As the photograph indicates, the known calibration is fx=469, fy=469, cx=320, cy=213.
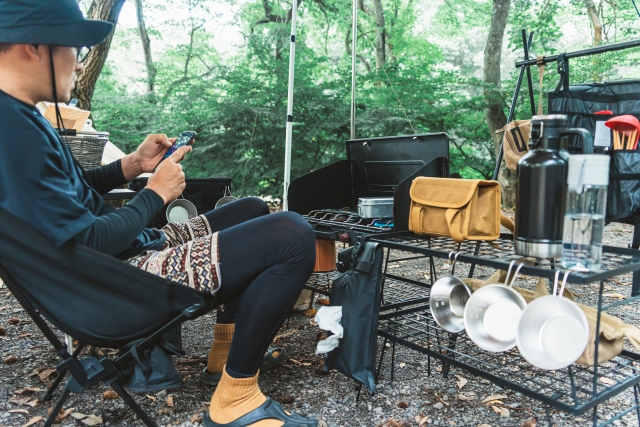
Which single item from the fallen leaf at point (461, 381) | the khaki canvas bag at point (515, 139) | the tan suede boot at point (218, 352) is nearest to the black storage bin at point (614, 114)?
the khaki canvas bag at point (515, 139)

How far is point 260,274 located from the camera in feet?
4.72

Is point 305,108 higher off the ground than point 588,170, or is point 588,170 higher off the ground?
point 305,108

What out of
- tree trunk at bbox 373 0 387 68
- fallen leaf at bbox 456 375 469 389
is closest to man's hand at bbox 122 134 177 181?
fallen leaf at bbox 456 375 469 389

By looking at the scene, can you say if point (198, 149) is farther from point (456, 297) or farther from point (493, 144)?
point (456, 297)

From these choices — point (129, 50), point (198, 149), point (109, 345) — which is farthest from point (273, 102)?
point (129, 50)

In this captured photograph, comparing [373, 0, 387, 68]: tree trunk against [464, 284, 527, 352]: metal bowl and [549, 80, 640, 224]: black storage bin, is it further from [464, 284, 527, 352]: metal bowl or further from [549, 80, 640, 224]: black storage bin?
[464, 284, 527, 352]: metal bowl

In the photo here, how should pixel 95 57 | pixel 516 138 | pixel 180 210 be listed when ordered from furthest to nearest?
1. pixel 95 57
2. pixel 180 210
3. pixel 516 138

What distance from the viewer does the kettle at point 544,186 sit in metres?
1.26

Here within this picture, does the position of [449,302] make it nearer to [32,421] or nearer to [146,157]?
[146,157]

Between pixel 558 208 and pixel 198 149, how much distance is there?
225 inches

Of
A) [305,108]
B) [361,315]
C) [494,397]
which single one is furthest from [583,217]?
[305,108]

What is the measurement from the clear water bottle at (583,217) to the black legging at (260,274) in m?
0.73

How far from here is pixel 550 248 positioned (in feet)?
4.23

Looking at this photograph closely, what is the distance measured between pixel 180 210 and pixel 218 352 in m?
1.29
